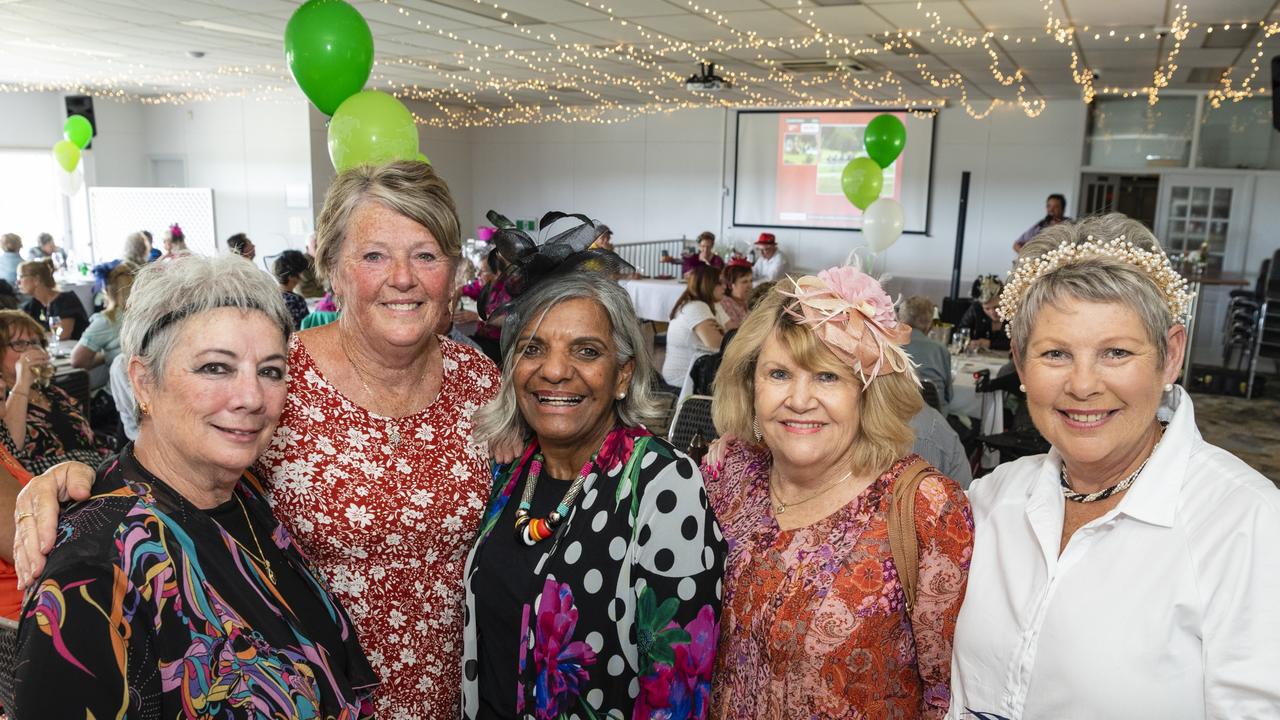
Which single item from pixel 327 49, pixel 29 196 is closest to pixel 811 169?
pixel 327 49

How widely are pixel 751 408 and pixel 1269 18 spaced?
7.38 metres

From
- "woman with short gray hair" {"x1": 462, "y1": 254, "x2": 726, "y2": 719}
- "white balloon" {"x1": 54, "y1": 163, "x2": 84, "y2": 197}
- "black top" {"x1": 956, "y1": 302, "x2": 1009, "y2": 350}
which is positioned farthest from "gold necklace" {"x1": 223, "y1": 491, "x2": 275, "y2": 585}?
"white balloon" {"x1": 54, "y1": 163, "x2": 84, "y2": 197}

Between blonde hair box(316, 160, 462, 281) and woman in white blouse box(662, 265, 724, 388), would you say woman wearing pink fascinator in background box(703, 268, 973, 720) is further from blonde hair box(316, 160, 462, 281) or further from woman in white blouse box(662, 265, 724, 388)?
woman in white blouse box(662, 265, 724, 388)

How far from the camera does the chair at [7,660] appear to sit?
1620 millimetres

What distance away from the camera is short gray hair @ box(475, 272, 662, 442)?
1801 mm

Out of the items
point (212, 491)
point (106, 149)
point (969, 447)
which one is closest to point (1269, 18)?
point (969, 447)

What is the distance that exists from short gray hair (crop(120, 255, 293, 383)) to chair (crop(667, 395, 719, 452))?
8.73ft

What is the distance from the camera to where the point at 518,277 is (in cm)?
185

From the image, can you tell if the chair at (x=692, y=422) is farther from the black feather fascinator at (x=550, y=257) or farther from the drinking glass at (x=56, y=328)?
the drinking glass at (x=56, y=328)

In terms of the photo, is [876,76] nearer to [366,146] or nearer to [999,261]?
[999,261]

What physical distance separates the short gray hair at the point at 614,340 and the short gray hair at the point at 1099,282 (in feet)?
2.40

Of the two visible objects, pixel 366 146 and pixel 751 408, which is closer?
pixel 751 408

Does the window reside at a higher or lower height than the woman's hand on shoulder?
higher

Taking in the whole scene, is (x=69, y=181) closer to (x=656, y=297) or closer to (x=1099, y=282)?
(x=656, y=297)
